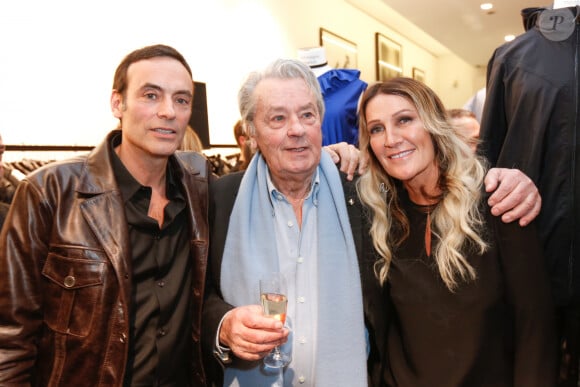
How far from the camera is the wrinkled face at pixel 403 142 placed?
1858mm

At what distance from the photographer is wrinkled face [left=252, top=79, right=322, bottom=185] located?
6.47 feet

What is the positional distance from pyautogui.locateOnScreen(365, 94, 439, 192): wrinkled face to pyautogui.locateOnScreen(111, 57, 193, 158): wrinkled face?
30.9 inches

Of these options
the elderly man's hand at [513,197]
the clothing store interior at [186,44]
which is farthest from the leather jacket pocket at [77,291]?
the clothing store interior at [186,44]

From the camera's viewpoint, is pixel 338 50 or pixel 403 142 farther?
A: pixel 338 50

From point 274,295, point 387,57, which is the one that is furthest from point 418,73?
point 274,295

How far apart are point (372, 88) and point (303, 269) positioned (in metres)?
0.78

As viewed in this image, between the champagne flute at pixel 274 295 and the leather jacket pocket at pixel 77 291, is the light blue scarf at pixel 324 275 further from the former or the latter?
the leather jacket pocket at pixel 77 291

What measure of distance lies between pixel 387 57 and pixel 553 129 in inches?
346

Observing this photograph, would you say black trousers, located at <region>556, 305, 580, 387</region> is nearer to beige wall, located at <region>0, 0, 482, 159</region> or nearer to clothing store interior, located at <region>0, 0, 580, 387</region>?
clothing store interior, located at <region>0, 0, 580, 387</region>

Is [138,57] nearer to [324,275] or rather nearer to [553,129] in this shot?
[324,275]

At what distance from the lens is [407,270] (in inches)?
72.0

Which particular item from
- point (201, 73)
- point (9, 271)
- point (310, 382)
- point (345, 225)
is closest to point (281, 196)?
point (345, 225)

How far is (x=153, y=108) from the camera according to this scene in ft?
6.18

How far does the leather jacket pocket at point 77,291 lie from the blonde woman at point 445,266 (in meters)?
1.05
